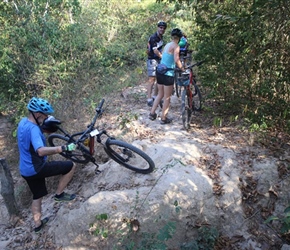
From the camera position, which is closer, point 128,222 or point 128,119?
point 128,222

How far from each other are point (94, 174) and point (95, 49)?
271 inches

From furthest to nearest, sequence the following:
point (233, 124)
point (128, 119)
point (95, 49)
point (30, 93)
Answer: point (95, 49) → point (30, 93) → point (128, 119) → point (233, 124)

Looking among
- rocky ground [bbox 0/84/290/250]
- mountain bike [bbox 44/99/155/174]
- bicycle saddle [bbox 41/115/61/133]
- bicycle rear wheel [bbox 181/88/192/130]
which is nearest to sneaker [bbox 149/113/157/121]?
rocky ground [bbox 0/84/290/250]

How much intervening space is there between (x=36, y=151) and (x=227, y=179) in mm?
3080

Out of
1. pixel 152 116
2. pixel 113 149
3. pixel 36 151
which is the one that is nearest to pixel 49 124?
pixel 36 151

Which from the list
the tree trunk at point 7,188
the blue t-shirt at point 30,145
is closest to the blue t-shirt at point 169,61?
the blue t-shirt at point 30,145

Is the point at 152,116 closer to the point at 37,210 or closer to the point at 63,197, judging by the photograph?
the point at 63,197

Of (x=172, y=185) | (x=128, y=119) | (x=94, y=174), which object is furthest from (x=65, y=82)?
(x=172, y=185)

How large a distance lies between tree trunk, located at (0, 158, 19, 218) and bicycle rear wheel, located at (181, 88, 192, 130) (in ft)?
11.9

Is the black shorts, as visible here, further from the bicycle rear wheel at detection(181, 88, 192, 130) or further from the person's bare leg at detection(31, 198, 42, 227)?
the bicycle rear wheel at detection(181, 88, 192, 130)

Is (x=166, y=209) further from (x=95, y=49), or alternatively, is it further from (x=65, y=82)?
(x=95, y=49)

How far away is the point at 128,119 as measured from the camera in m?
7.30

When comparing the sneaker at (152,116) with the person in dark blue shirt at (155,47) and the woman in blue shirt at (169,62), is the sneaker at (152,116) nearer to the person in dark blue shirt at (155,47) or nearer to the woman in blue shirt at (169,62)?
the woman in blue shirt at (169,62)

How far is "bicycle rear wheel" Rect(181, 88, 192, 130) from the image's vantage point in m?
6.37
